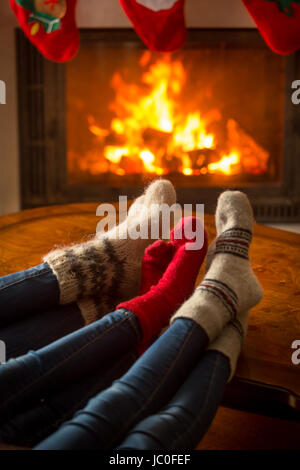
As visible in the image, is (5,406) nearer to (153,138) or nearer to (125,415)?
(125,415)

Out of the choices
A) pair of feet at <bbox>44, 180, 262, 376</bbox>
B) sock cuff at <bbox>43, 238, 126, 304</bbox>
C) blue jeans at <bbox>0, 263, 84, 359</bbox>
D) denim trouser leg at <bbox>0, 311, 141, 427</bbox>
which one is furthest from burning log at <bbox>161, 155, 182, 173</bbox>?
denim trouser leg at <bbox>0, 311, 141, 427</bbox>

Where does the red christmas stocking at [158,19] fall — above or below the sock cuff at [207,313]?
above

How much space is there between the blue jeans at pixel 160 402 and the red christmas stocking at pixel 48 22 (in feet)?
4.84

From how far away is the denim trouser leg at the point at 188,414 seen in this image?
1.65ft

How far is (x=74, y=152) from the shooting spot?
2277mm

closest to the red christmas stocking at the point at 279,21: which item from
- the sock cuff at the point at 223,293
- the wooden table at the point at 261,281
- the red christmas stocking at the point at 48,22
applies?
the red christmas stocking at the point at 48,22

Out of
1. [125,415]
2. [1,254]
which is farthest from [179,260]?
[1,254]

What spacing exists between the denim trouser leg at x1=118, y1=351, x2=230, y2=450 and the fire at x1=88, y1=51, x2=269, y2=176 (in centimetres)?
172

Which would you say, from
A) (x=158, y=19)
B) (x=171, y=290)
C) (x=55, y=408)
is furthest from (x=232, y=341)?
(x=158, y=19)

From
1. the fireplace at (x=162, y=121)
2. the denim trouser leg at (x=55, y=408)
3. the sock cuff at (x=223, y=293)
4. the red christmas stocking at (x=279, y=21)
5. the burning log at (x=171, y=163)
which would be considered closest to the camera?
the denim trouser leg at (x=55, y=408)

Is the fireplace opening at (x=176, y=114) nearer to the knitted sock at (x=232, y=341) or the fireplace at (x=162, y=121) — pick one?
the fireplace at (x=162, y=121)
